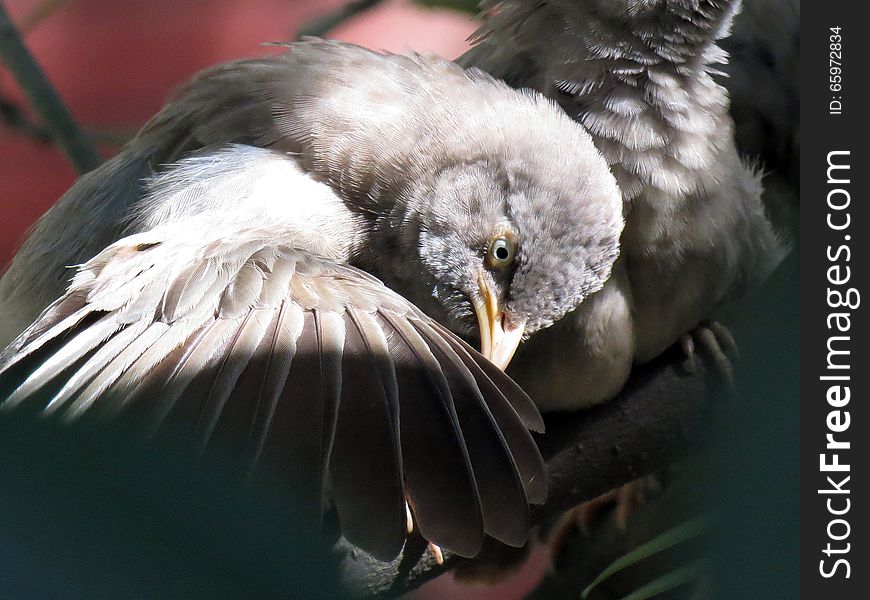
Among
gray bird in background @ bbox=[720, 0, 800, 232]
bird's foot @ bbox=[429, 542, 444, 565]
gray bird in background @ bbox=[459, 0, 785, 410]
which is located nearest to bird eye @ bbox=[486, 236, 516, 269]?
gray bird in background @ bbox=[459, 0, 785, 410]

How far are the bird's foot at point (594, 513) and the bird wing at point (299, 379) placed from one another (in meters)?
1.04

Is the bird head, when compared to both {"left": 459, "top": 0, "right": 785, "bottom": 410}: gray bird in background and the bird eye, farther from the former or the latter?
{"left": 459, "top": 0, "right": 785, "bottom": 410}: gray bird in background

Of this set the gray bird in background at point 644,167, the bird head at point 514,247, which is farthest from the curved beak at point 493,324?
the gray bird in background at point 644,167

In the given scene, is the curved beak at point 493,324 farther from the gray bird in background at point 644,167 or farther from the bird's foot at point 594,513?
the bird's foot at point 594,513

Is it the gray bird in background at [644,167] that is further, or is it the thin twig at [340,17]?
the thin twig at [340,17]

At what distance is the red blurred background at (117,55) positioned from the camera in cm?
435

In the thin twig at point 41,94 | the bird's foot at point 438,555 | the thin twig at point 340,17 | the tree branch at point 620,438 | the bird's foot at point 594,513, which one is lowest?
the bird's foot at point 594,513

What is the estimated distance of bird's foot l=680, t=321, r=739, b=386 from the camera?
2.00m

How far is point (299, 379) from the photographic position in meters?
1.40

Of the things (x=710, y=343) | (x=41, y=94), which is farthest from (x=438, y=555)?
(x=41, y=94)

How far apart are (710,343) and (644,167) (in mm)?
368

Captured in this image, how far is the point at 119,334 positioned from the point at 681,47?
1148mm

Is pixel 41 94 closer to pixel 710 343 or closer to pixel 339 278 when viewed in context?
pixel 339 278

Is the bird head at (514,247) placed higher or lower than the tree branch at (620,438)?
higher
